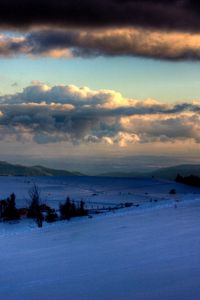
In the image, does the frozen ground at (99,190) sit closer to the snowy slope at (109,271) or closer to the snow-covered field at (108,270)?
the snow-covered field at (108,270)

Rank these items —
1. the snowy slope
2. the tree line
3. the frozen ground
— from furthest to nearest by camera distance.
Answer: the frozen ground → the tree line → the snowy slope

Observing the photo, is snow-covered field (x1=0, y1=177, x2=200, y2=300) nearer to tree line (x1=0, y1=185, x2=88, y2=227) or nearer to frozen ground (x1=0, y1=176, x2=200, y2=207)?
tree line (x1=0, y1=185, x2=88, y2=227)

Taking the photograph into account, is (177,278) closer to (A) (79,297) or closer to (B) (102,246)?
(A) (79,297)

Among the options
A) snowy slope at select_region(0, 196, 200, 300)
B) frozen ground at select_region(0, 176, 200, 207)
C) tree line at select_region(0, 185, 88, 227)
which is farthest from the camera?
frozen ground at select_region(0, 176, 200, 207)

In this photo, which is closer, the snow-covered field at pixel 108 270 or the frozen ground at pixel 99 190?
the snow-covered field at pixel 108 270

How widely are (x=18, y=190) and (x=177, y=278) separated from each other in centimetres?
6162

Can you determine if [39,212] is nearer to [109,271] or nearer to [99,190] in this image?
[109,271]

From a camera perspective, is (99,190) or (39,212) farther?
(99,190)

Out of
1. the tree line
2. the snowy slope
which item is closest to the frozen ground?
the tree line

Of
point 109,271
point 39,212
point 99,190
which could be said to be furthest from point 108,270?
point 99,190

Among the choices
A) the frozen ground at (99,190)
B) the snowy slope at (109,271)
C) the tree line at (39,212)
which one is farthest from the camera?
the frozen ground at (99,190)

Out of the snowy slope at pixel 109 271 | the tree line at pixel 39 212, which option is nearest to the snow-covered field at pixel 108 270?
the snowy slope at pixel 109 271

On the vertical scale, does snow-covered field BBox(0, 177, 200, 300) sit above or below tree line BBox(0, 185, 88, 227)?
above

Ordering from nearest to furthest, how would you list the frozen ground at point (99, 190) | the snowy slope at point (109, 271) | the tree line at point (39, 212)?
the snowy slope at point (109, 271), the tree line at point (39, 212), the frozen ground at point (99, 190)
